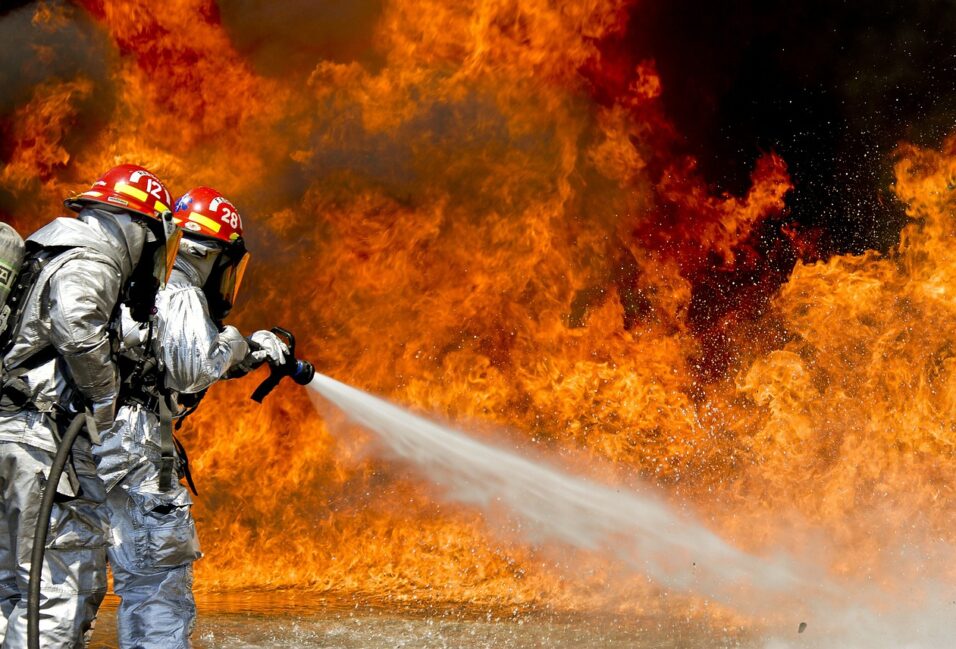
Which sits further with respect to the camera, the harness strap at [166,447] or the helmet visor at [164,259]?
the helmet visor at [164,259]

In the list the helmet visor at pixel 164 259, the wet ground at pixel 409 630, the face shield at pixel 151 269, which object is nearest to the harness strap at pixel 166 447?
the face shield at pixel 151 269

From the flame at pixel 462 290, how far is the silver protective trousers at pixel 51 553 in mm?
4225

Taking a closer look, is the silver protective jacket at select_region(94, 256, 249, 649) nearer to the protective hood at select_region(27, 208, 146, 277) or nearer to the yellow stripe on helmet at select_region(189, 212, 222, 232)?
the protective hood at select_region(27, 208, 146, 277)

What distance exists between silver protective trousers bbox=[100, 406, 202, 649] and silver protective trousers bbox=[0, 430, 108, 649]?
7.2 inches

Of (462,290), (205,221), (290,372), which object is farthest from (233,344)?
(462,290)

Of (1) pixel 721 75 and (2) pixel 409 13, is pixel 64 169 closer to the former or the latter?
(2) pixel 409 13

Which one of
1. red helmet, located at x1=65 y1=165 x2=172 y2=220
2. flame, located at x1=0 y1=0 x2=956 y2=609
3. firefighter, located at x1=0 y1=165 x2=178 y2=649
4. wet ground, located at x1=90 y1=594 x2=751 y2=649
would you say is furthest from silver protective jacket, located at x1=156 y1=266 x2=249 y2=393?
flame, located at x1=0 y1=0 x2=956 y2=609

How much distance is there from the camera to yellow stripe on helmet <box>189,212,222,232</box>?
13.8 feet

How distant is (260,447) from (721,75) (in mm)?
5981

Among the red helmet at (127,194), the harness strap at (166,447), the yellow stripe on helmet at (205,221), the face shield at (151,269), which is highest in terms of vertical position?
the yellow stripe on helmet at (205,221)

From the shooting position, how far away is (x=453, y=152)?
841 centimetres

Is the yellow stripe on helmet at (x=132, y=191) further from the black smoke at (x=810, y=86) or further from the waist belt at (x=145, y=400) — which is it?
the black smoke at (x=810, y=86)

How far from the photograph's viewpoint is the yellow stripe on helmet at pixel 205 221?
4199 mm

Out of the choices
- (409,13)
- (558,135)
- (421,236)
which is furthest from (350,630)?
(409,13)
